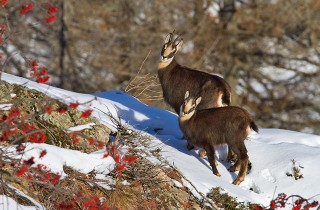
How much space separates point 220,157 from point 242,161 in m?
0.84

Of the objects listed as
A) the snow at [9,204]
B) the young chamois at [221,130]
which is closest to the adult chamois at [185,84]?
the young chamois at [221,130]

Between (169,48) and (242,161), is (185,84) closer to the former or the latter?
(169,48)

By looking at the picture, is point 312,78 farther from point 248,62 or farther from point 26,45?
point 26,45

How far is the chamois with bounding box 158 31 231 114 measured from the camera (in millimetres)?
11133

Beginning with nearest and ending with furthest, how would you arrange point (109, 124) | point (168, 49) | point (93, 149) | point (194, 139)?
point (93, 149)
point (109, 124)
point (194, 139)
point (168, 49)

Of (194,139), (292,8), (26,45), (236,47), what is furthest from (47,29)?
(194,139)

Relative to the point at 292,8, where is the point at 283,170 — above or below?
above

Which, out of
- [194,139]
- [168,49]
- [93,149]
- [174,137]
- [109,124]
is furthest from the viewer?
[168,49]

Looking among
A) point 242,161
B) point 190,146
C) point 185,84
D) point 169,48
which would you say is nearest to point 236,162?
point 242,161

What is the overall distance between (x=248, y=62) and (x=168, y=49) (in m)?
15.0

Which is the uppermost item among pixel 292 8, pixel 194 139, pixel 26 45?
pixel 194 139

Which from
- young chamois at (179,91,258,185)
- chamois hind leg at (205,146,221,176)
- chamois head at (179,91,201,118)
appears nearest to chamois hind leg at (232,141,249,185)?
young chamois at (179,91,258,185)

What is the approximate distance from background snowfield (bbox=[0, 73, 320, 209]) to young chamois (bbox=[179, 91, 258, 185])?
187mm

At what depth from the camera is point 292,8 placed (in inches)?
1065
